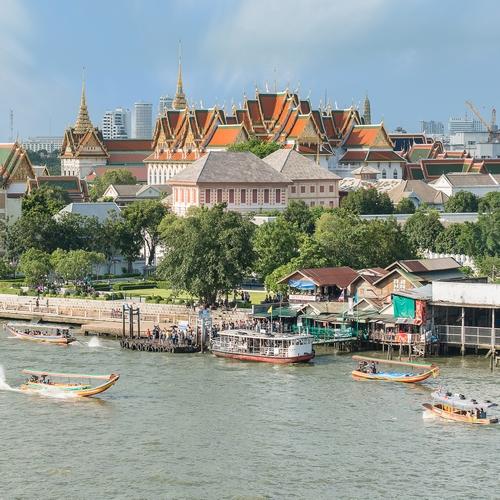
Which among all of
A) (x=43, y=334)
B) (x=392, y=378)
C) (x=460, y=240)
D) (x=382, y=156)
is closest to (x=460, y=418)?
(x=392, y=378)

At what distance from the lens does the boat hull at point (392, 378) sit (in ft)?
191

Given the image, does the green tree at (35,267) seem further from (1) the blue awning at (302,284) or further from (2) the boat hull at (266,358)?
(2) the boat hull at (266,358)

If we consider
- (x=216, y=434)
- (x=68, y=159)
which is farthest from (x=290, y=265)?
(x=68, y=159)

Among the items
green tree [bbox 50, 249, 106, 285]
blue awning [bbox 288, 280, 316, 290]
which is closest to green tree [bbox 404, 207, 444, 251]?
green tree [bbox 50, 249, 106, 285]

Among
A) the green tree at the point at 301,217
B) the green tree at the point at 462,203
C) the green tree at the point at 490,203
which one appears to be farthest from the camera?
the green tree at the point at 462,203

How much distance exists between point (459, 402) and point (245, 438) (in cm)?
747

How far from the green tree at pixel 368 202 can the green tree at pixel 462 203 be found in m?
4.39

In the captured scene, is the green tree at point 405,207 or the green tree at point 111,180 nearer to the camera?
the green tree at point 405,207

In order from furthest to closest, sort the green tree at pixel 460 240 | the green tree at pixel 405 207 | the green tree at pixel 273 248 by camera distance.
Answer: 1. the green tree at pixel 405 207
2. the green tree at pixel 460 240
3. the green tree at pixel 273 248

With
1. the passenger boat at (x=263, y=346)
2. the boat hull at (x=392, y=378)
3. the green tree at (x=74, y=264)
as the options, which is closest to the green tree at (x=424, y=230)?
the green tree at (x=74, y=264)

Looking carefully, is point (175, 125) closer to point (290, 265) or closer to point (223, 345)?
point (290, 265)

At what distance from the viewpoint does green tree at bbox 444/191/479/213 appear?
114 meters

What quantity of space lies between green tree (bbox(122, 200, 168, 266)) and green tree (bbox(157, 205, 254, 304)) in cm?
2036

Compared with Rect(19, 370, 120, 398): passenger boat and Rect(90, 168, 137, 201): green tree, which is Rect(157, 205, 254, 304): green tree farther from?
Rect(90, 168, 137, 201): green tree
